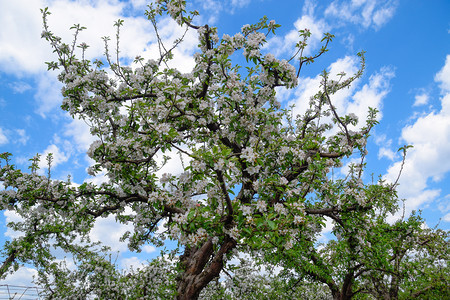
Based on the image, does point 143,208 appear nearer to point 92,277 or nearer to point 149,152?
point 149,152

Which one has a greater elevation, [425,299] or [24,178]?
[24,178]

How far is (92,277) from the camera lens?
34.1 feet

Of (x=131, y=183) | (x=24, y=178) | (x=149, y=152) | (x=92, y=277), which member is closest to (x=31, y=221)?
(x=92, y=277)

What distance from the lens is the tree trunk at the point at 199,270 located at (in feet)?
23.7

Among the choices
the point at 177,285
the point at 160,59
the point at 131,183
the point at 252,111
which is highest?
the point at 160,59

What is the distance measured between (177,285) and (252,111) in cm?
496

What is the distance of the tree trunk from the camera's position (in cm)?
723

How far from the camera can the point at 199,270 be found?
7.87 metres

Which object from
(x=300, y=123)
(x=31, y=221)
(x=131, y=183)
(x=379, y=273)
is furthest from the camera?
(x=31, y=221)

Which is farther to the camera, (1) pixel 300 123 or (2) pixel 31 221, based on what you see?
(2) pixel 31 221

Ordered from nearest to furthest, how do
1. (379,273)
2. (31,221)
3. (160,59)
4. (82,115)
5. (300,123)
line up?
(82,115) < (160,59) < (300,123) < (379,273) < (31,221)

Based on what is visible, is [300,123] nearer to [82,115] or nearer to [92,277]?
[82,115]

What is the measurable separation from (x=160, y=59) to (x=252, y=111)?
4.08 meters

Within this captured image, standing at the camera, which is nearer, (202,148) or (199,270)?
(202,148)
